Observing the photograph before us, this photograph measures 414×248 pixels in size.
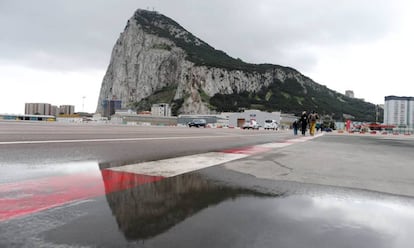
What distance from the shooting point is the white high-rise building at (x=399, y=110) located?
78738 millimetres

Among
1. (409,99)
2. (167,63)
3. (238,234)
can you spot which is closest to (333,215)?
(238,234)

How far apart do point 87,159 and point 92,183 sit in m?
2.39

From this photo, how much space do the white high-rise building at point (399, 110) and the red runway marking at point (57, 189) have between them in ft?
296

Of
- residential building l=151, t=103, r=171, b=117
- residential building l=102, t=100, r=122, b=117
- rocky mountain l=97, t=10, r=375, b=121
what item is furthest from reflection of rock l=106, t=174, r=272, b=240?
residential building l=102, t=100, r=122, b=117

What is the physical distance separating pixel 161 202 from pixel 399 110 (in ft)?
304

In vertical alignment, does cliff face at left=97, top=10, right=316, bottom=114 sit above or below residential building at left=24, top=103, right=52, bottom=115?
above

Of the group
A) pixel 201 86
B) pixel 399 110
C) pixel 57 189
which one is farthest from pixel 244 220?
pixel 201 86

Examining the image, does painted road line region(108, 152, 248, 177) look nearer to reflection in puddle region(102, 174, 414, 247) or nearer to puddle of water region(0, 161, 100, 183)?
puddle of water region(0, 161, 100, 183)

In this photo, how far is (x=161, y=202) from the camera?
328 centimetres

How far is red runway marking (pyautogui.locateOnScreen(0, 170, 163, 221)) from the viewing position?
2.95 m

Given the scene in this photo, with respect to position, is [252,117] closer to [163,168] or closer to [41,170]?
[163,168]

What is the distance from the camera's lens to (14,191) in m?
3.49

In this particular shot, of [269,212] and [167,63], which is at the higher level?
[167,63]

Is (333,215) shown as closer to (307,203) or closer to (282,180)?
(307,203)
